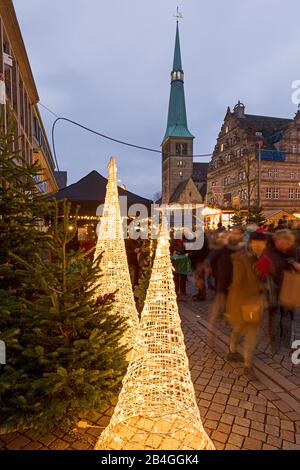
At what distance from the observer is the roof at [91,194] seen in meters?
10.2

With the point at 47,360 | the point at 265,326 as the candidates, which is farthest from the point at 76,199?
the point at 47,360

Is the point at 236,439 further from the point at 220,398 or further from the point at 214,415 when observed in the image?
the point at 220,398

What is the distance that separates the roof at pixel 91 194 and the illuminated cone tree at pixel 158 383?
7364 mm

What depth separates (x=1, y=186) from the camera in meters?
3.92

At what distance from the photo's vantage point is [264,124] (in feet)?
161

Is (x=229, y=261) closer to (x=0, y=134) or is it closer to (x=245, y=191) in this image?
(x=0, y=134)

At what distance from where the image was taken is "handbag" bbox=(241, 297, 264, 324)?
4.58 meters

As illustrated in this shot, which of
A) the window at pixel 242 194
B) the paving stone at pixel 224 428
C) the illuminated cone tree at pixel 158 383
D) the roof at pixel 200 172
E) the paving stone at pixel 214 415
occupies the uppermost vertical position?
the roof at pixel 200 172

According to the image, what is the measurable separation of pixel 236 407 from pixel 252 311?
1328mm

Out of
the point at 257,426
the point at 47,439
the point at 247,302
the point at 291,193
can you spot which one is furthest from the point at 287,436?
the point at 291,193

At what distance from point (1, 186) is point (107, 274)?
2122mm

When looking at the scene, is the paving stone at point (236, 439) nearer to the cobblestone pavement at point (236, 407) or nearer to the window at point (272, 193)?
the cobblestone pavement at point (236, 407)

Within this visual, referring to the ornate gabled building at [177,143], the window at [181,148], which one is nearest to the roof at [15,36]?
the ornate gabled building at [177,143]

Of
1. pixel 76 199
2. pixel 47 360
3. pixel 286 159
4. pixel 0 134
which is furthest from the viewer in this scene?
pixel 286 159
